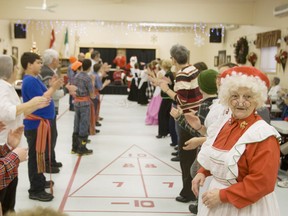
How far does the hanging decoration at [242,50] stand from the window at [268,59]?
3.83ft

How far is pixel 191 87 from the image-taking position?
3846 millimetres

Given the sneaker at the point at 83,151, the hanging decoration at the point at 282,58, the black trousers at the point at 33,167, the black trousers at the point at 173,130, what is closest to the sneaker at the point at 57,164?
the sneaker at the point at 83,151

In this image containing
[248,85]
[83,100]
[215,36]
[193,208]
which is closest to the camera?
[248,85]

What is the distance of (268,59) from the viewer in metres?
11.4

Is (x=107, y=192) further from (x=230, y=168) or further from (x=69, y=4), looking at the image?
(x=69, y=4)

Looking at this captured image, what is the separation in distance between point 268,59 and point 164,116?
5.67m

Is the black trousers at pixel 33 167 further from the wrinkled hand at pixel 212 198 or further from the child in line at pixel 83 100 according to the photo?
the wrinkled hand at pixel 212 198

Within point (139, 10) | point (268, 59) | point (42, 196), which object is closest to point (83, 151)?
point (42, 196)

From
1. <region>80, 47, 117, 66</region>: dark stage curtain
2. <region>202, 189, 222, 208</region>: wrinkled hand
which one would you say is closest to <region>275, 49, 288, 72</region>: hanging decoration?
<region>202, 189, 222, 208</region>: wrinkled hand

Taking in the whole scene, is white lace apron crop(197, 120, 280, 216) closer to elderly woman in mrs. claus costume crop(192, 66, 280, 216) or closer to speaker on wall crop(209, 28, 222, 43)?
elderly woman in mrs. claus costume crop(192, 66, 280, 216)

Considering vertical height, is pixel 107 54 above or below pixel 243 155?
above

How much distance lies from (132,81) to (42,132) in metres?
10.2

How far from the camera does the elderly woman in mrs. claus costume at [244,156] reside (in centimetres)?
173

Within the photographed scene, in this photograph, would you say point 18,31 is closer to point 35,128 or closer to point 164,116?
point 164,116
